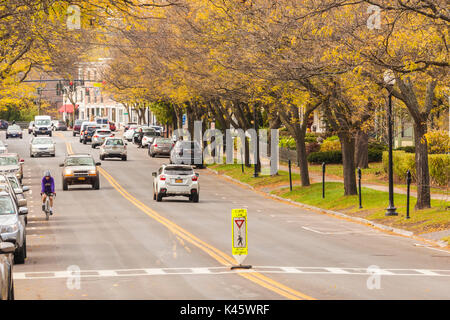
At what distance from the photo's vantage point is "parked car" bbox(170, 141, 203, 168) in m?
57.7

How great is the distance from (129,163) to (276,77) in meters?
34.6

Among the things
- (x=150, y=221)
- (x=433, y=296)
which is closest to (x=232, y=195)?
(x=150, y=221)

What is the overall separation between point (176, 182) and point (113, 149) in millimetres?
28217

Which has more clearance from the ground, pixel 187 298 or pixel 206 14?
pixel 206 14

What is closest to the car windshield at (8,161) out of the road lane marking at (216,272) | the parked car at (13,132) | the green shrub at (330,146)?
the green shrub at (330,146)

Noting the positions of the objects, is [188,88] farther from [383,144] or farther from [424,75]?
[424,75]

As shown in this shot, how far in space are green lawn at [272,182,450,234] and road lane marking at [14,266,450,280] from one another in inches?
340

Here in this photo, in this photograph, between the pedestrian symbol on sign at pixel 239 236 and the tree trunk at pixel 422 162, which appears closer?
the pedestrian symbol on sign at pixel 239 236

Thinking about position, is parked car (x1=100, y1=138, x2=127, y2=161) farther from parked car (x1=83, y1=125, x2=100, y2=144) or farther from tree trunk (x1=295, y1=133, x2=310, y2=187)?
tree trunk (x1=295, y1=133, x2=310, y2=187)

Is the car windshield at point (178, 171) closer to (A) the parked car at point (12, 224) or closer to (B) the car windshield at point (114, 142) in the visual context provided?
(A) the parked car at point (12, 224)

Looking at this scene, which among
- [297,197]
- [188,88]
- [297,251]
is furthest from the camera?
[188,88]

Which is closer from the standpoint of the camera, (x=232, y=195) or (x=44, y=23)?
(x=44, y=23)

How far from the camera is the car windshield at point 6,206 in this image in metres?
20.5
